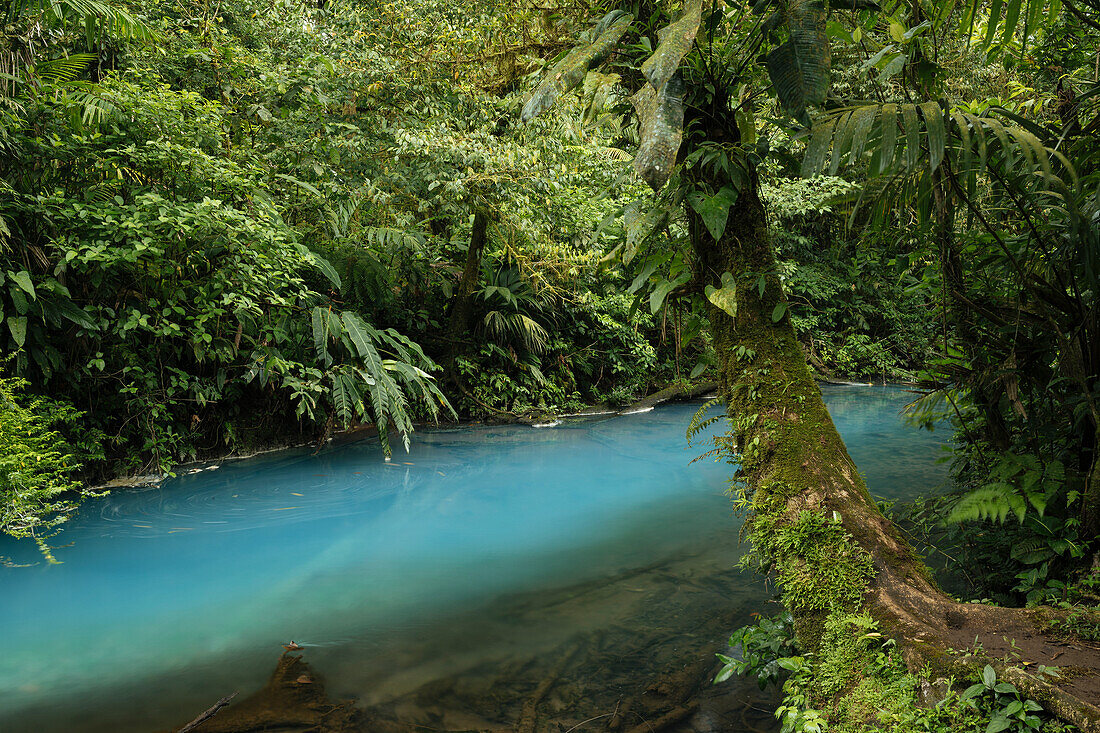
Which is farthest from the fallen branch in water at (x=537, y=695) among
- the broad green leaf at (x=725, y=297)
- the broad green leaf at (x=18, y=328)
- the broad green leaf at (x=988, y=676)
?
the broad green leaf at (x=18, y=328)

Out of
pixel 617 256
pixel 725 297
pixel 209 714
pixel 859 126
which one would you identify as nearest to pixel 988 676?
pixel 725 297

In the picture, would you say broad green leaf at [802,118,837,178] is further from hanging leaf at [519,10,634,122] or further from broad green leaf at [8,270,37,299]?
broad green leaf at [8,270,37,299]

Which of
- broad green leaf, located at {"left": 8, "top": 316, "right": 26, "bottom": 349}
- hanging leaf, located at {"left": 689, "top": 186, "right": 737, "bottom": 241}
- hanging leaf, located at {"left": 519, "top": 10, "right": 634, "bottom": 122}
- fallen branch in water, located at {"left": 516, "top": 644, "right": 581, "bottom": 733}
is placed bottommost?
fallen branch in water, located at {"left": 516, "top": 644, "right": 581, "bottom": 733}

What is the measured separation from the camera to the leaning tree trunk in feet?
5.77

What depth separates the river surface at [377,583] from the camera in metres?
2.63

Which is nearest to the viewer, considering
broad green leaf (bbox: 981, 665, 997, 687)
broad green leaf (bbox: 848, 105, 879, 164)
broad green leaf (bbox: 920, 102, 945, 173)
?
broad green leaf (bbox: 981, 665, 997, 687)

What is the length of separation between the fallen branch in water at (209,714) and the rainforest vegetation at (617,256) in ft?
5.92

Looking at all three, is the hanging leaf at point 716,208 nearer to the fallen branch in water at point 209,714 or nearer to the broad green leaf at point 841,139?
the broad green leaf at point 841,139

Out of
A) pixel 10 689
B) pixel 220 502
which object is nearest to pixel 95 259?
pixel 220 502

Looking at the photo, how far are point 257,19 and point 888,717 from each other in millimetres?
7794

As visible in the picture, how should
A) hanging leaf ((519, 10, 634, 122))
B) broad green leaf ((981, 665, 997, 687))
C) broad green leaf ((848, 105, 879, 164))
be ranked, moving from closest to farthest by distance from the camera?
broad green leaf ((981, 665, 997, 687)), broad green leaf ((848, 105, 879, 164)), hanging leaf ((519, 10, 634, 122))

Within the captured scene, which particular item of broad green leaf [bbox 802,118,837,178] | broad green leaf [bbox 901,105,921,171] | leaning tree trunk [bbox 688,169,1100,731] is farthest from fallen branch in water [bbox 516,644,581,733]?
broad green leaf [bbox 901,105,921,171]

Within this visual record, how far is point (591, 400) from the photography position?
983cm

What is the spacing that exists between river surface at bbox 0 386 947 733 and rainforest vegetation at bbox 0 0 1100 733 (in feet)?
1.67
